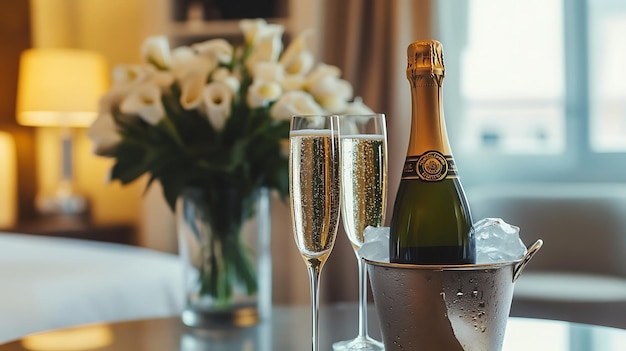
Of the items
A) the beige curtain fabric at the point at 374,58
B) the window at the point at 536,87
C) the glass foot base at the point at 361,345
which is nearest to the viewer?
the glass foot base at the point at 361,345

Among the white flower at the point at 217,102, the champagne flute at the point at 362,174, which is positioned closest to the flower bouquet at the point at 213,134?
the white flower at the point at 217,102

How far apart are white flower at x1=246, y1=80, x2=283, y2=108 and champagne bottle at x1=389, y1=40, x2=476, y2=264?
0.42 meters

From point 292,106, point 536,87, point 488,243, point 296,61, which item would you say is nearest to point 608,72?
point 536,87

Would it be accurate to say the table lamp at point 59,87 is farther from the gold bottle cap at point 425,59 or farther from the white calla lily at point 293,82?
the gold bottle cap at point 425,59

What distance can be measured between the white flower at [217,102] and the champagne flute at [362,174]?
287 mm

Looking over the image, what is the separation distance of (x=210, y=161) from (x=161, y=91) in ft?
0.48

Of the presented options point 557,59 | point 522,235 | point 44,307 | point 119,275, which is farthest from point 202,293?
point 557,59

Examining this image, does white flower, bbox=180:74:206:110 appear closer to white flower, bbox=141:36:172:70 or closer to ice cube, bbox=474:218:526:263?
white flower, bbox=141:36:172:70

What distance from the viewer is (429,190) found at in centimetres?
87

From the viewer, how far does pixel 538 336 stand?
1128 mm

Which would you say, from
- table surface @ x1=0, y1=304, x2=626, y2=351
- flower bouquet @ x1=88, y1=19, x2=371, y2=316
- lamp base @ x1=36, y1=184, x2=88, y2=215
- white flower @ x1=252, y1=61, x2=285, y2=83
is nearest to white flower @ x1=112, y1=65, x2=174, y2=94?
flower bouquet @ x1=88, y1=19, x2=371, y2=316

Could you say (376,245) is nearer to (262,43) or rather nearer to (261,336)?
(261,336)

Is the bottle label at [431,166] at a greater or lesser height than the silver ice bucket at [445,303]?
greater

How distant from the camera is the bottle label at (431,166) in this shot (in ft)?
2.73
